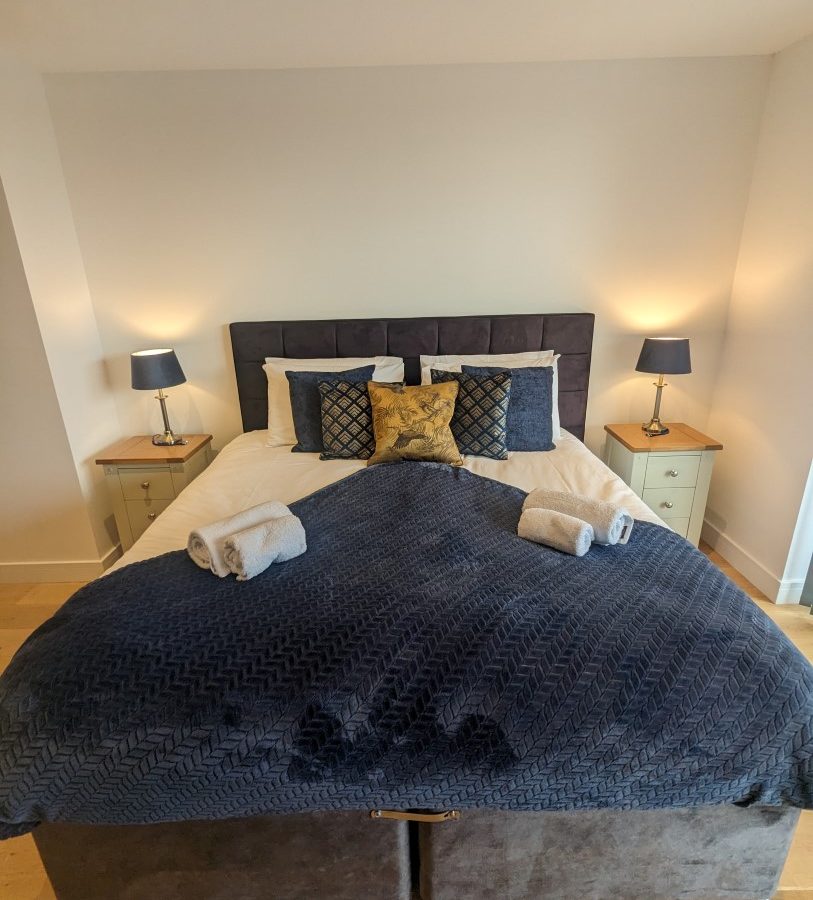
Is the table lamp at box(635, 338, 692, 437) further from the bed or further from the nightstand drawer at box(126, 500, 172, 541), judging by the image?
the nightstand drawer at box(126, 500, 172, 541)

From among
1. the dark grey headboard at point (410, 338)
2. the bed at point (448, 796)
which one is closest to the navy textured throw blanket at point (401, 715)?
the bed at point (448, 796)

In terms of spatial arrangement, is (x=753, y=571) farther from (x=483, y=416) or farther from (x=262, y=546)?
(x=262, y=546)

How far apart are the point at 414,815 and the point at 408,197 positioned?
2609 millimetres

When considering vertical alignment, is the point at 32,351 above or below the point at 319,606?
above

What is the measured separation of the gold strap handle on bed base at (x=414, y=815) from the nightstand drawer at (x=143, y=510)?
6.44ft

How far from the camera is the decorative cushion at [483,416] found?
2.35 m

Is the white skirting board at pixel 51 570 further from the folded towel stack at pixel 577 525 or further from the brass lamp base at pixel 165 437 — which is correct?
the folded towel stack at pixel 577 525

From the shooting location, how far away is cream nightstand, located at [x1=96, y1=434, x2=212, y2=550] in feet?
8.30

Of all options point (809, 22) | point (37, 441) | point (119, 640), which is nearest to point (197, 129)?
point (37, 441)

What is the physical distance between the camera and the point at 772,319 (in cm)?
242

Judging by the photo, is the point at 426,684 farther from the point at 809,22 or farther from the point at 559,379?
the point at 809,22

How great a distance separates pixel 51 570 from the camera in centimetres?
272

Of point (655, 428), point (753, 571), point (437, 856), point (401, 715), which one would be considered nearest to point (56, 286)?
point (401, 715)

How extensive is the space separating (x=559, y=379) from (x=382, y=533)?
1.66 m
